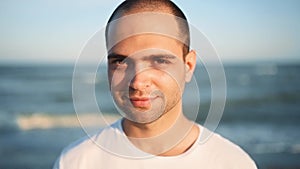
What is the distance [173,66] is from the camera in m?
2.05

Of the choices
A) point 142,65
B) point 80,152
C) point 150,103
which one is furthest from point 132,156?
point 142,65

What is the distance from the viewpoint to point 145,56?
1.97 meters

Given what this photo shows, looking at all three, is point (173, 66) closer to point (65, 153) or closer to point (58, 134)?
point (65, 153)

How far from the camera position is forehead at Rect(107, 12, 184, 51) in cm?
197

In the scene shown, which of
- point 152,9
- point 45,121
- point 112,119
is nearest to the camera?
point 152,9

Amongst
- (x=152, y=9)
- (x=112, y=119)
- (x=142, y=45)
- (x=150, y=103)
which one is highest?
(x=112, y=119)

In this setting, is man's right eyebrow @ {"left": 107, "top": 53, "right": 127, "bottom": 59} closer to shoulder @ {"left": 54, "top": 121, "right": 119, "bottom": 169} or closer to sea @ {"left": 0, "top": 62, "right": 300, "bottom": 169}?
sea @ {"left": 0, "top": 62, "right": 300, "bottom": 169}

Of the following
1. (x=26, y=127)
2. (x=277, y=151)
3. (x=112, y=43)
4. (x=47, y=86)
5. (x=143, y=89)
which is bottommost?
(x=143, y=89)

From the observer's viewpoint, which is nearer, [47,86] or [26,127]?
[26,127]

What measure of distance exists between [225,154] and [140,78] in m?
0.56

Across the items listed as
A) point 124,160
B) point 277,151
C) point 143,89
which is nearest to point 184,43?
point 143,89

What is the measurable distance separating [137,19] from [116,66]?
0.66 feet

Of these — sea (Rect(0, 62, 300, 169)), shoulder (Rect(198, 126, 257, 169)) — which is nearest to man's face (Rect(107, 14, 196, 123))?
sea (Rect(0, 62, 300, 169))

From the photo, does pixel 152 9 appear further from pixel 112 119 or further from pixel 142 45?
pixel 112 119
